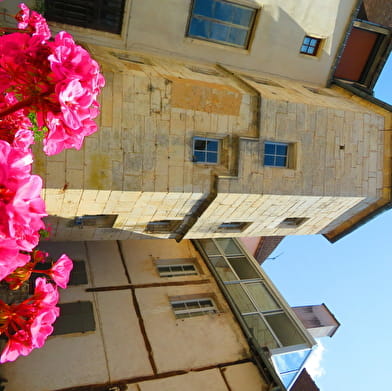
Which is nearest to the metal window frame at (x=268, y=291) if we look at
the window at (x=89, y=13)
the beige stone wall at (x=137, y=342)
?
the beige stone wall at (x=137, y=342)

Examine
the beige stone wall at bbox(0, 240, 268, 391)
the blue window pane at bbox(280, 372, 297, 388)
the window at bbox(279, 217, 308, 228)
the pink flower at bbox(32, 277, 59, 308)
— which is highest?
the pink flower at bbox(32, 277, 59, 308)

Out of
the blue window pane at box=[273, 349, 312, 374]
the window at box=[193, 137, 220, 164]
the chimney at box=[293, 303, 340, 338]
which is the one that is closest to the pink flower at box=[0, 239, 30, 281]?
the window at box=[193, 137, 220, 164]

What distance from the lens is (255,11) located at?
1123 centimetres

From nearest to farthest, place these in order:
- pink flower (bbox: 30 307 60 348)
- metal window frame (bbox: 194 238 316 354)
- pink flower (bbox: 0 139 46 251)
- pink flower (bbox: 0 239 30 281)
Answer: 1. pink flower (bbox: 0 139 46 251)
2. pink flower (bbox: 0 239 30 281)
3. pink flower (bbox: 30 307 60 348)
4. metal window frame (bbox: 194 238 316 354)

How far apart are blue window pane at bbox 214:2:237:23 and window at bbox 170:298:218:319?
9.08 metres

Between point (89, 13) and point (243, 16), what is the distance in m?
4.56

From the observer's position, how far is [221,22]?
36.6ft

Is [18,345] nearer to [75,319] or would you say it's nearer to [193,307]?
[75,319]

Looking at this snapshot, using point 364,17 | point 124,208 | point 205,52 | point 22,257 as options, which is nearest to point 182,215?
point 124,208

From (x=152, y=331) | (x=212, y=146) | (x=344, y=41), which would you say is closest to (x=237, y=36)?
(x=344, y=41)

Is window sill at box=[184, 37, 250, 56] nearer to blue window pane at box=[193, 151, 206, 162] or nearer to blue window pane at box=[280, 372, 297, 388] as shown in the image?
blue window pane at box=[193, 151, 206, 162]

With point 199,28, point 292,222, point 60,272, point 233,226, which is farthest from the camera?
point 292,222

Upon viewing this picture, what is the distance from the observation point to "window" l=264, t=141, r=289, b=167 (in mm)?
9977

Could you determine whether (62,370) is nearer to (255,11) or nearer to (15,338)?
(15,338)
